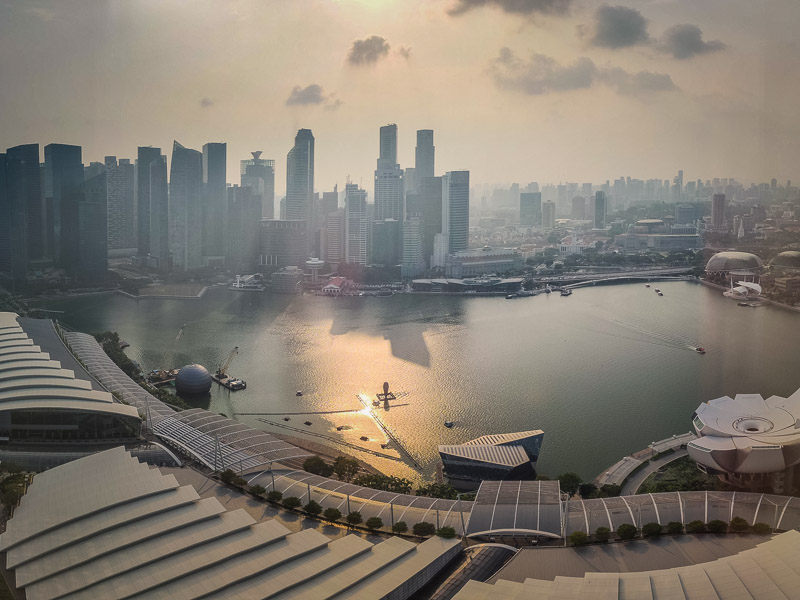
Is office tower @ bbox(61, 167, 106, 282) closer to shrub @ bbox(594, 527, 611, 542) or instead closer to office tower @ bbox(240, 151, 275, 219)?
office tower @ bbox(240, 151, 275, 219)

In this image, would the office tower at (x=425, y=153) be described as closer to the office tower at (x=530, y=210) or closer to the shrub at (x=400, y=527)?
the office tower at (x=530, y=210)

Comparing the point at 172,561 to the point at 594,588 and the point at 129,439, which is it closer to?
the point at 594,588

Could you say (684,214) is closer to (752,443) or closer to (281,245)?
(281,245)

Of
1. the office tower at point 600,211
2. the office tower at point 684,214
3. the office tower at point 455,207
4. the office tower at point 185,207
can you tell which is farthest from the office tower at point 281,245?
the office tower at point 600,211

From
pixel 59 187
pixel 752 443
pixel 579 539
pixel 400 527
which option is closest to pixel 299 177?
pixel 59 187

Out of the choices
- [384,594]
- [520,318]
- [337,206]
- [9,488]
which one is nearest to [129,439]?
[9,488]

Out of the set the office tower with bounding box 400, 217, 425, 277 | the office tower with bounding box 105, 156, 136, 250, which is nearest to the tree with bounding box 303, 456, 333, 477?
the office tower with bounding box 400, 217, 425, 277
